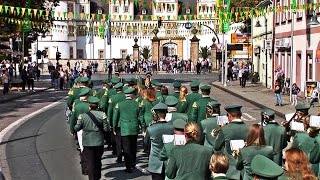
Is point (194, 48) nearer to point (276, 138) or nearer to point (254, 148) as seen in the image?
point (276, 138)

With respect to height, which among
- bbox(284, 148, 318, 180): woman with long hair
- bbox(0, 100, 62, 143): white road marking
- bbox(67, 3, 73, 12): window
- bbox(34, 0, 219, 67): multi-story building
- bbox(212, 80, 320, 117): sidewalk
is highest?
bbox(67, 3, 73, 12): window

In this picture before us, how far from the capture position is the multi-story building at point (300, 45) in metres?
31.9

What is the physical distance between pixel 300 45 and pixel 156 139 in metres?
26.3

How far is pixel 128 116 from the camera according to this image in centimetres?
1325

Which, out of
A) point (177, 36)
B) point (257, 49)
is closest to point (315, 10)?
point (257, 49)

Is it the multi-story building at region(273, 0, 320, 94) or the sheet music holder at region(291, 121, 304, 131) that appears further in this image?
the multi-story building at region(273, 0, 320, 94)

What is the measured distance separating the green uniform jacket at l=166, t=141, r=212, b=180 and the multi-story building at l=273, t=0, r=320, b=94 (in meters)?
23.5

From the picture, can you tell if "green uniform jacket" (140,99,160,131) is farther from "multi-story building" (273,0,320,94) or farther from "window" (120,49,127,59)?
"window" (120,49,127,59)

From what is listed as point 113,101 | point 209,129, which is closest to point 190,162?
point 209,129

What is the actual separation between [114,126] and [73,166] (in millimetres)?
1751

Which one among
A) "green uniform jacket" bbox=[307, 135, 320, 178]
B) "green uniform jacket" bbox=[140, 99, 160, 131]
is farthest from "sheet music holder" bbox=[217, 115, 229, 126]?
"green uniform jacket" bbox=[140, 99, 160, 131]

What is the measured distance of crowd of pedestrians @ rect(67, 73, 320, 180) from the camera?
693 centimetres

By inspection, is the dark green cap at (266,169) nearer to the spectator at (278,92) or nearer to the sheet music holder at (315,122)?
the sheet music holder at (315,122)

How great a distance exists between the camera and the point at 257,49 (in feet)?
170
